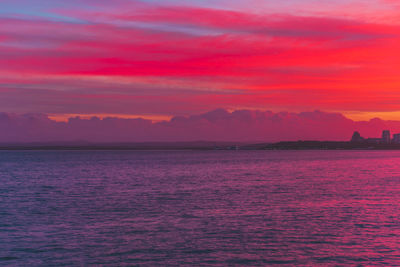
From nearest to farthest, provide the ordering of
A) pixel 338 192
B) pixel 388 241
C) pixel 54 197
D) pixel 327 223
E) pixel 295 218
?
1. pixel 388 241
2. pixel 327 223
3. pixel 295 218
4. pixel 54 197
5. pixel 338 192

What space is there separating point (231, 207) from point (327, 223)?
528 inches

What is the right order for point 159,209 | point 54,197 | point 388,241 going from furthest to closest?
point 54,197, point 159,209, point 388,241

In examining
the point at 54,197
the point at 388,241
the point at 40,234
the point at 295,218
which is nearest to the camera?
the point at 388,241

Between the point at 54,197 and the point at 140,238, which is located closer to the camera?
the point at 140,238

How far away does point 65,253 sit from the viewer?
29469 mm

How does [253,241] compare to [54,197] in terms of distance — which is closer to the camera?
[253,241]

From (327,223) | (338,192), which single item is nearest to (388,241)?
(327,223)

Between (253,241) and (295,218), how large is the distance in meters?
11.4

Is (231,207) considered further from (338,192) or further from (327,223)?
(338,192)

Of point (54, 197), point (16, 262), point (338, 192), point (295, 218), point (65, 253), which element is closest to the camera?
point (16, 262)

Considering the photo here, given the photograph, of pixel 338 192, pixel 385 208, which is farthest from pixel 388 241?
pixel 338 192

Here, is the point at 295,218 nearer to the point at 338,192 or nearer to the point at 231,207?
the point at 231,207

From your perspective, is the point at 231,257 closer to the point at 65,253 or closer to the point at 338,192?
the point at 65,253

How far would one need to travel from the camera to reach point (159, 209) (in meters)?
49.3
